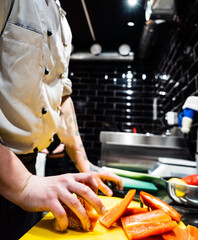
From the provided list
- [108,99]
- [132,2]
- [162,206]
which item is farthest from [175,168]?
[108,99]

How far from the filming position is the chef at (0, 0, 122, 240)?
0.47 meters

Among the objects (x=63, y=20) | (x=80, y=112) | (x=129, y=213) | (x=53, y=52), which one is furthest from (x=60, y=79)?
(x=80, y=112)

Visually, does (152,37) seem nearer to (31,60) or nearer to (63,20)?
(63,20)

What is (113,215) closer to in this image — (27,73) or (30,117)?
(30,117)

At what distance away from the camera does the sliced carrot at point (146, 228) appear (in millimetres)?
504

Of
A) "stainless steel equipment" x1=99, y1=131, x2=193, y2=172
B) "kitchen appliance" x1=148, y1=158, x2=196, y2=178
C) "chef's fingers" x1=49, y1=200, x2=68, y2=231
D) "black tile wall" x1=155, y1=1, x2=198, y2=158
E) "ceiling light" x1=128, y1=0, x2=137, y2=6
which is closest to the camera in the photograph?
"chef's fingers" x1=49, y1=200, x2=68, y2=231

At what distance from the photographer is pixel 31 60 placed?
2.43ft

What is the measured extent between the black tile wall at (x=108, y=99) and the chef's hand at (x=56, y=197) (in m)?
2.80

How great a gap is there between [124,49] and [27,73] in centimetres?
287

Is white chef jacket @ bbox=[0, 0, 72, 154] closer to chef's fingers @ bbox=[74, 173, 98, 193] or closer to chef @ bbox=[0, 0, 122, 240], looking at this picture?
chef @ bbox=[0, 0, 122, 240]

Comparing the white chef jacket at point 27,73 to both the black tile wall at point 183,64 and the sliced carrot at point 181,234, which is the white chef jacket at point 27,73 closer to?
the sliced carrot at point 181,234

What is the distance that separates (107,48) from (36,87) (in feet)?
9.83

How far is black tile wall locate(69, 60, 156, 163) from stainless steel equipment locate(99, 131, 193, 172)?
4.26 feet

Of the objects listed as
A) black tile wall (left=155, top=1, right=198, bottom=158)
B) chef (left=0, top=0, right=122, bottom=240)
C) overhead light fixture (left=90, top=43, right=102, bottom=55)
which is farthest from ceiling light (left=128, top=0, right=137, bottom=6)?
chef (left=0, top=0, right=122, bottom=240)
